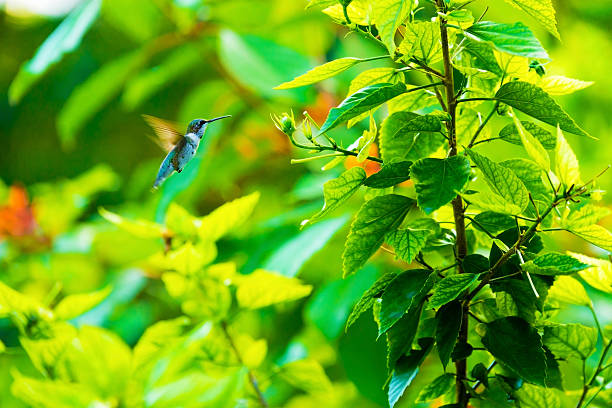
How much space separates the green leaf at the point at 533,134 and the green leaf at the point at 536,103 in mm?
30

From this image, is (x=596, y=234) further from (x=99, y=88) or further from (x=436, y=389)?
(x=99, y=88)

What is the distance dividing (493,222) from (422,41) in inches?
4.3

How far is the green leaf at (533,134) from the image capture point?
37 cm

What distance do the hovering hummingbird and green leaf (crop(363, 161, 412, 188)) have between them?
24cm

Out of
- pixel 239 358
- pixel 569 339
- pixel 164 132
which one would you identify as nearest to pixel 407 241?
pixel 569 339

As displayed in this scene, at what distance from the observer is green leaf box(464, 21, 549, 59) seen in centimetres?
30

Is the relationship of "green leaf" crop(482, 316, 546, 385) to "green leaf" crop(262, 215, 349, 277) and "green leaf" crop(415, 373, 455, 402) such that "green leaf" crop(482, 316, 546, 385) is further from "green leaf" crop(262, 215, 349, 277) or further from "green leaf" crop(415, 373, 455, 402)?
"green leaf" crop(262, 215, 349, 277)

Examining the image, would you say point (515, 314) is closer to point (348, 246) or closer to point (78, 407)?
point (348, 246)

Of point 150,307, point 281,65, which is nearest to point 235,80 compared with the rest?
point 281,65

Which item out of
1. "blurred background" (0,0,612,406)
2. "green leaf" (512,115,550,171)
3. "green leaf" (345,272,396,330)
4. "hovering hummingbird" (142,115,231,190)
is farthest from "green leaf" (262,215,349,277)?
"green leaf" (512,115,550,171)

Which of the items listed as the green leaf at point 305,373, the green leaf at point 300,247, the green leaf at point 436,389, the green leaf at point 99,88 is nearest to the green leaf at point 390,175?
the green leaf at point 436,389

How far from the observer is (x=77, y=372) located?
18.9 inches

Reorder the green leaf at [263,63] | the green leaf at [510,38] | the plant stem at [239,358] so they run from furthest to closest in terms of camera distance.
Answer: the green leaf at [263,63]
the plant stem at [239,358]
the green leaf at [510,38]

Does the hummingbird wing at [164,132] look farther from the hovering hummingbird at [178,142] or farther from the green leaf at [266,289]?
the green leaf at [266,289]
